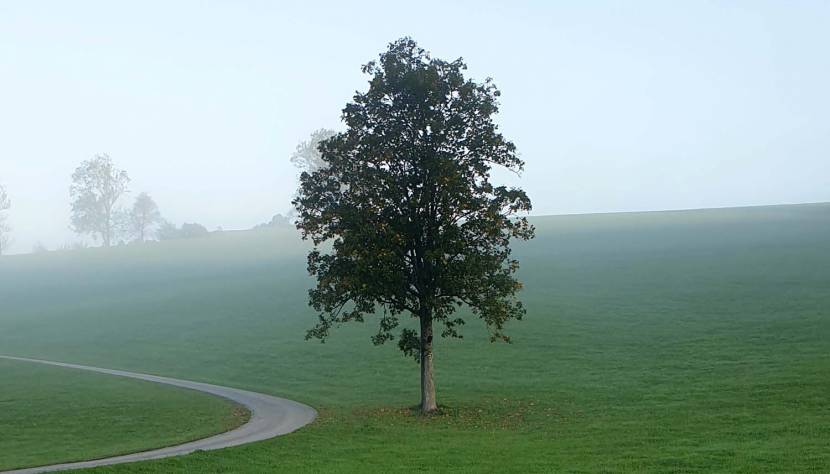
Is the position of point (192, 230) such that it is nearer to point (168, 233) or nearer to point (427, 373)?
point (168, 233)

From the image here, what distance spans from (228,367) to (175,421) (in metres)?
20.2

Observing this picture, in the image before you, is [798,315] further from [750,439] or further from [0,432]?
[0,432]

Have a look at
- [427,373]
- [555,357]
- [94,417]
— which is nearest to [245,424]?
[94,417]

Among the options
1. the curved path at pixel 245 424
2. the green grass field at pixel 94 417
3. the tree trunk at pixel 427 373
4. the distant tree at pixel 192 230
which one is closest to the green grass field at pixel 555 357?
the tree trunk at pixel 427 373

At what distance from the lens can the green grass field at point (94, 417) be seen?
2814 centimetres

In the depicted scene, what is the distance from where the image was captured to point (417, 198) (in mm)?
33938

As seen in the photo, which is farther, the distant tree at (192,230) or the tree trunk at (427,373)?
the distant tree at (192,230)

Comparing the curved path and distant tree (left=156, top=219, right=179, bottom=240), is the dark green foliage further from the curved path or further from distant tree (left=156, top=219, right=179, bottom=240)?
distant tree (left=156, top=219, right=179, bottom=240)

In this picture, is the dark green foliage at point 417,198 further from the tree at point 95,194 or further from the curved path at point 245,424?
the tree at point 95,194

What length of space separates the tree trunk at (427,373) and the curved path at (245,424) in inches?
202

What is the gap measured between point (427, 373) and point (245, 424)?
27.2 feet

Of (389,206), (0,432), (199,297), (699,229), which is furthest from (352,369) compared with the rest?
(699,229)

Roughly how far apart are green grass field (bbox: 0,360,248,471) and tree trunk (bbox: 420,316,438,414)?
8.28 meters

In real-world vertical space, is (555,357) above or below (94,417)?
above
